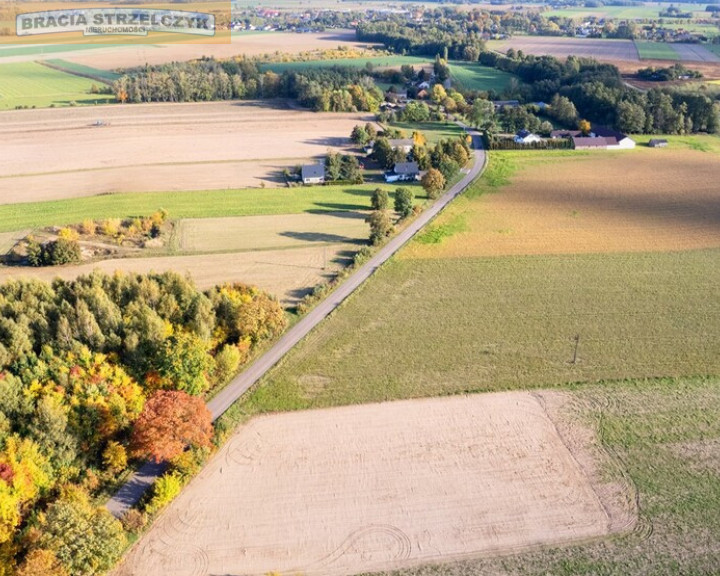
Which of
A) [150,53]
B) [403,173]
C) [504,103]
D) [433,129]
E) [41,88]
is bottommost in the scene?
[403,173]

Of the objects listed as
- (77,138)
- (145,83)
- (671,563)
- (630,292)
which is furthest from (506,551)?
(145,83)

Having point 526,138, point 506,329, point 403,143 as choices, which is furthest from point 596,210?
point 403,143

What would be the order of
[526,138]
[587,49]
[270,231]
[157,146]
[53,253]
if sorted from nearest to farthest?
[53,253]
[270,231]
[157,146]
[526,138]
[587,49]

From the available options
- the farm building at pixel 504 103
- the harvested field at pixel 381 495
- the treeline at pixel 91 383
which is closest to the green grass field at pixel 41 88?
the farm building at pixel 504 103

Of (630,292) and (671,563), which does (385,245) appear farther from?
(671,563)

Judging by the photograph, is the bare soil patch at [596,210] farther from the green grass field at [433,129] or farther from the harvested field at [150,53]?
the harvested field at [150,53]

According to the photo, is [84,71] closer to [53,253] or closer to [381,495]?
[53,253]
